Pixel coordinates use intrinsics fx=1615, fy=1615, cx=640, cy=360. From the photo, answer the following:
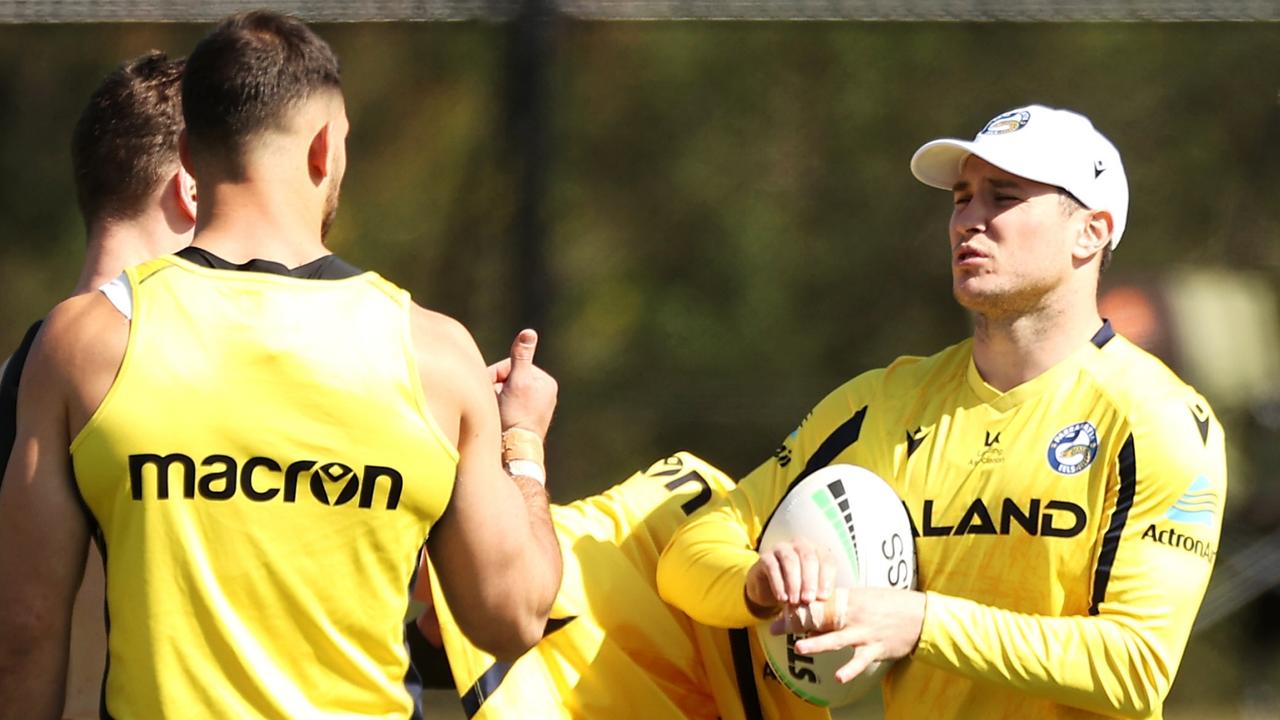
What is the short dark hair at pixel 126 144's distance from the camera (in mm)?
3018

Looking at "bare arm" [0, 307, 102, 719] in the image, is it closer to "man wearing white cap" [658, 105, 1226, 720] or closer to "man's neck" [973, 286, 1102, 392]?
"man wearing white cap" [658, 105, 1226, 720]

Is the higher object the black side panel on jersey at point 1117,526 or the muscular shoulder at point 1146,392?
the muscular shoulder at point 1146,392

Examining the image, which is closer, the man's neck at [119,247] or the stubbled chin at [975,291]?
the man's neck at [119,247]

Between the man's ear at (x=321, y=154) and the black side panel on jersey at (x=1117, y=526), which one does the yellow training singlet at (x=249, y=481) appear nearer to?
the man's ear at (x=321, y=154)

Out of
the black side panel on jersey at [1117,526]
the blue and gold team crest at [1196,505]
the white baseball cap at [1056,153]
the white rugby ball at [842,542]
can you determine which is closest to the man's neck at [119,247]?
the white rugby ball at [842,542]

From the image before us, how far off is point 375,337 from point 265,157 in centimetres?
33

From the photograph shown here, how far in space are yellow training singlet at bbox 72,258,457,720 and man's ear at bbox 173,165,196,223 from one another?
0.79m

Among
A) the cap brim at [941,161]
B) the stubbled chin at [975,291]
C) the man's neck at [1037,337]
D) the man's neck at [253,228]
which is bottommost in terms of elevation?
the man's neck at [1037,337]

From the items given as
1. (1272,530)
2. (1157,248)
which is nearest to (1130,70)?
(1157,248)

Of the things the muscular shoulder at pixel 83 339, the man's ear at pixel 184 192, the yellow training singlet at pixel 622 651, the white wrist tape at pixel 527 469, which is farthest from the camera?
the yellow training singlet at pixel 622 651

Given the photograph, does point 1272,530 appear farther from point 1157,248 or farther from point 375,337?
point 375,337

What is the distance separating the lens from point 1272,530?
643 cm

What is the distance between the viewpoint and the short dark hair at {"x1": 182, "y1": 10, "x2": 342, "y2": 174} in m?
2.37

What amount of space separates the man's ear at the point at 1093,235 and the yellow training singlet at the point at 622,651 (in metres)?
0.90
